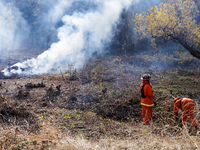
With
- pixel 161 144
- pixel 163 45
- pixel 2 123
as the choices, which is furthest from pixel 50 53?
pixel 161 144

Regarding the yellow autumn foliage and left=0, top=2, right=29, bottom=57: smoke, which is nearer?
the yellow autumn foliage

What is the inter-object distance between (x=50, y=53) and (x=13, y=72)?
4.34 m

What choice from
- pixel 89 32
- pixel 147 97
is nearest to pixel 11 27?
pixel 89 32

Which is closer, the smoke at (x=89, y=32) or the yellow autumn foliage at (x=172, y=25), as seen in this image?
the yellow autumn foliage at (x=172, y=25)

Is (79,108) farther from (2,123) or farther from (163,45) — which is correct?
(163,45)

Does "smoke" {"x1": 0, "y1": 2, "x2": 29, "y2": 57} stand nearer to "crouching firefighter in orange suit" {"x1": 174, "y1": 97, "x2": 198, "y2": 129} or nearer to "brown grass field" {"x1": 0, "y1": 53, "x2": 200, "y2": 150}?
"brown grass field" {"x1": 0, "y1": 53, "x2": 200, "y2": 150}

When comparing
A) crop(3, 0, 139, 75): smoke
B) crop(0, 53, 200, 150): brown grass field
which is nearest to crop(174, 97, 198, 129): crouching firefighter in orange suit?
crop(0, 53, 200, 150): brown grass field

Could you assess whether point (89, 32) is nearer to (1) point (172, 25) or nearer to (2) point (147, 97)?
(1) point (172, 25)

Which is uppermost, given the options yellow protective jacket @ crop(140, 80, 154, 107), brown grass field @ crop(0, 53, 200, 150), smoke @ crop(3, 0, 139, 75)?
smoke @ crop(3, 0, 139, 75)

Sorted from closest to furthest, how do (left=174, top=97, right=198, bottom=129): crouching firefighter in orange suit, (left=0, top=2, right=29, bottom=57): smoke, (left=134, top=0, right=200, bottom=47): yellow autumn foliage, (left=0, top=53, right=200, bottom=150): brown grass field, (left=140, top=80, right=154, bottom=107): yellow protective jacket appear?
(left=0, top=53, right=200, bottom=150): brown grass field
(left=174, top=97, right=198, bottom=129): crouching firefighter in orange suit
(left=140, top=80, right=154, bottom=107): yellow protective jacket
(left=134, top=0, right=200, bottom=47): yellow autumn foliage
(left=0, top=2, right=29, bottom=57): smoke

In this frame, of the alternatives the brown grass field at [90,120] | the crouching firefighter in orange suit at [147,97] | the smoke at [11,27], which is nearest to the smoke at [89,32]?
the brown grass field at [90,120]

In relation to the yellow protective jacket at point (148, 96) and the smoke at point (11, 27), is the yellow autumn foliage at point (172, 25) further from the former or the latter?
the smoke at point (11, 27)

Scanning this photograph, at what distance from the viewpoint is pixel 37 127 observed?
159 inches

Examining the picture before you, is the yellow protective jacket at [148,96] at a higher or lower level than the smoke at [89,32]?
lower
